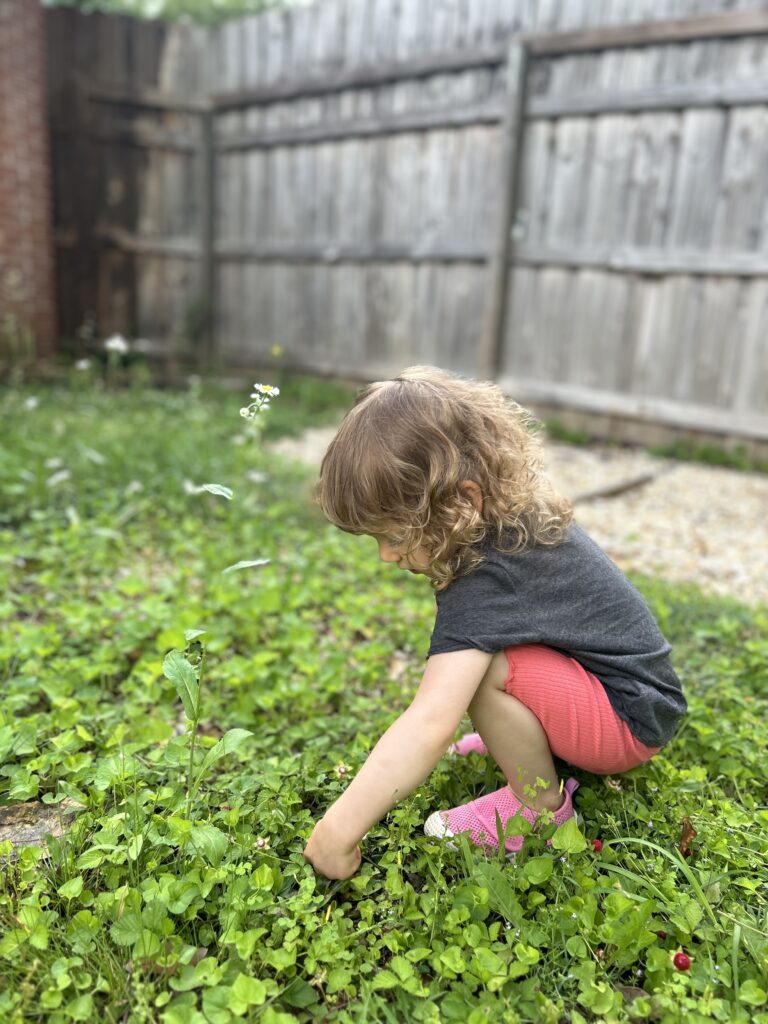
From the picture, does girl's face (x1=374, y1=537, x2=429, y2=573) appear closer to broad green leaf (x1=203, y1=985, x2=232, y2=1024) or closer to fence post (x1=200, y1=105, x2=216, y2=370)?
broad green leaf (x1=203, y1=985, x2=232, y2=1024)

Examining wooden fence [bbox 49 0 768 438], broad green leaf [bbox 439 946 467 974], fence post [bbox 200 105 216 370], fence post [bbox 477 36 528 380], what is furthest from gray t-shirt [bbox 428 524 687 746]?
fence post [bbox 200 105 216 370]

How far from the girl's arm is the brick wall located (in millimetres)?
5957

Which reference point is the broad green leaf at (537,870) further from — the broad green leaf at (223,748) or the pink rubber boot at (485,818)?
the broad green leaf at (223,748)

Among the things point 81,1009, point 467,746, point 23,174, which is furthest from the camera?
point 23,174

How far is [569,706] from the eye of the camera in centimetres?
149

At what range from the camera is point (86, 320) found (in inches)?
303

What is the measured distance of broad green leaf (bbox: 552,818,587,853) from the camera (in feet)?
4.52

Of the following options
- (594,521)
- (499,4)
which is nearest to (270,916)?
(594,521)

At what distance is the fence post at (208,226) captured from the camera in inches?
302

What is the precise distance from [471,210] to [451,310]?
740 mm

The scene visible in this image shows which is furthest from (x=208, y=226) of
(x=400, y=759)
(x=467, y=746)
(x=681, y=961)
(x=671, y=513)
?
(x=681, y=961)

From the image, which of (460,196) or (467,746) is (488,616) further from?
(460,196)

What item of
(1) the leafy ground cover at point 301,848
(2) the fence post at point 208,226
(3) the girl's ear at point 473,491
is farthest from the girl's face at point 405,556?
(2) the fence post at point 208,226

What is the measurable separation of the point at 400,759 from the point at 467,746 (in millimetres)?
556
